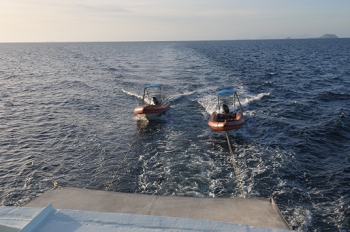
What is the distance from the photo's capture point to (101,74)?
43156mm

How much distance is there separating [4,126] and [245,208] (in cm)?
1975

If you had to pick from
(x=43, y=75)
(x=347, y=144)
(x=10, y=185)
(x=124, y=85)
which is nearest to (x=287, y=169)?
(x=347, y=144)

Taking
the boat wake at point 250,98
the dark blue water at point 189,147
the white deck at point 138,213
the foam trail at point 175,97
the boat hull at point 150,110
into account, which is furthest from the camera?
the foam trail at point 175,97

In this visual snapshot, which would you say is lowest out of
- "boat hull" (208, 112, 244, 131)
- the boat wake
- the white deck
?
the boat wake

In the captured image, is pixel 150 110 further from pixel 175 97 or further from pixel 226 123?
pixel 175 97

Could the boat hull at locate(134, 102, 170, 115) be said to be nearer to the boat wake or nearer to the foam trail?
the foam trail

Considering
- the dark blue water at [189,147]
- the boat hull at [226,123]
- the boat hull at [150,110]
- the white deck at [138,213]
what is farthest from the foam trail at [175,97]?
the white deck at [138,213]

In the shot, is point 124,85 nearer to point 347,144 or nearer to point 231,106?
point 231,106

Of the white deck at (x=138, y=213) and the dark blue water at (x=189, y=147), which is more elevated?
the white deck at (x=138, y=213)

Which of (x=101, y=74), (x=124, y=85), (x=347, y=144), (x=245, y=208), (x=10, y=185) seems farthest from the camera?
(x=101, y=74)

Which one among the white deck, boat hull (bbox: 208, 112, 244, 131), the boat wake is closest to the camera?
the white deck

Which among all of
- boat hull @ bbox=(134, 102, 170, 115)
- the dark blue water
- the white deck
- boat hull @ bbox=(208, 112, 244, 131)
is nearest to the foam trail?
the dark blue water

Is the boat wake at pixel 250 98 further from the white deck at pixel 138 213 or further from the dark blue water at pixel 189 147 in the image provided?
the white deck at pixel 138 213

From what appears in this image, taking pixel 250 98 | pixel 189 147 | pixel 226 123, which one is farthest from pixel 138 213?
pixel 250 98
